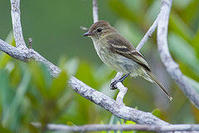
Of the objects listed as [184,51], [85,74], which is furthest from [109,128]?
[184,51]

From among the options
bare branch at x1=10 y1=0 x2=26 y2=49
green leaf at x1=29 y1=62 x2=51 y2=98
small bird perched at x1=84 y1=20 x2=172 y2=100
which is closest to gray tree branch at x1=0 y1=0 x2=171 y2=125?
bare branch at x1=10 y1=0 x2=26 y2=49

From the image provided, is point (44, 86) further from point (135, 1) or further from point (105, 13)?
point (105, 13)

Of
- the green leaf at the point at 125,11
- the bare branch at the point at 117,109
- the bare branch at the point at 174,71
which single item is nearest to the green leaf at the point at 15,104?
the bare branch at the point at 174,71

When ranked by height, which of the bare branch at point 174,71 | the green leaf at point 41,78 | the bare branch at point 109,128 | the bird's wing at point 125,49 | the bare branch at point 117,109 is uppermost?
the bare branch at point 174,71

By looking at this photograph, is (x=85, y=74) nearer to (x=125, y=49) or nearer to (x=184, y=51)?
(x=184, y=51)

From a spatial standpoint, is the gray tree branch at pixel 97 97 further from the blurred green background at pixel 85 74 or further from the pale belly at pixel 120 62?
the pale belly at pixel 120 62
